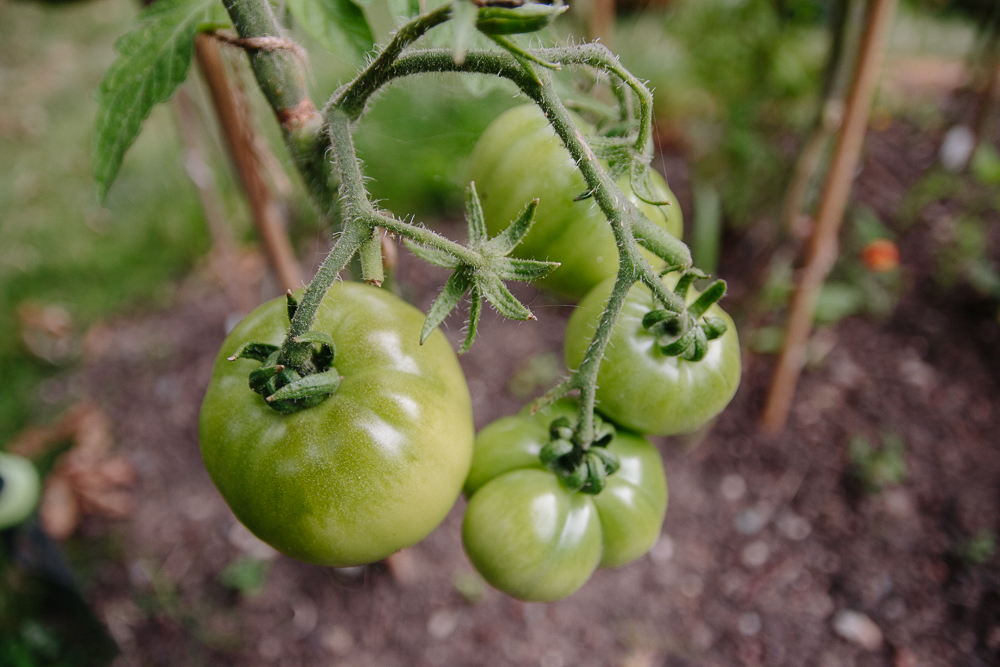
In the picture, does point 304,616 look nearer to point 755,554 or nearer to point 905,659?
point 755,554

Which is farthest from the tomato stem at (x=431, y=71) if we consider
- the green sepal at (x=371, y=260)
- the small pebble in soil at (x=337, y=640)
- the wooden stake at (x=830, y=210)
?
the small pebble in soil at (x=337, y=640)

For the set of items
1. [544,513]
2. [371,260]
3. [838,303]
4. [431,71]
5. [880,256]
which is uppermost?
[431,71]

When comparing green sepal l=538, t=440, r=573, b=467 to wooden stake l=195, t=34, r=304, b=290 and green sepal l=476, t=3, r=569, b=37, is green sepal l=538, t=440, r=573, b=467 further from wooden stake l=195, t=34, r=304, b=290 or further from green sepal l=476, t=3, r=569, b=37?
wooden stake l=195, t=34, r=304, b=290

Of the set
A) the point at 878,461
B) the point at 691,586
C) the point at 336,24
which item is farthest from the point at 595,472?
the point at 878,461

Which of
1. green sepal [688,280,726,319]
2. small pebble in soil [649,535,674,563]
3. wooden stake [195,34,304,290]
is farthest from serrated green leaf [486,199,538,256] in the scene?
small pebble in soil [649,535,674,563]

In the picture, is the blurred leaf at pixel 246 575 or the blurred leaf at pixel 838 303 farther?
the blurred leaf at pixel 838 303

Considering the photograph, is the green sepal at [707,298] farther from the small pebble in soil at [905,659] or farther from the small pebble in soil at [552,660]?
the small pebble in soil at [905,659]

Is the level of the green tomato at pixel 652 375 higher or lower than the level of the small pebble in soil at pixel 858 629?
higher
